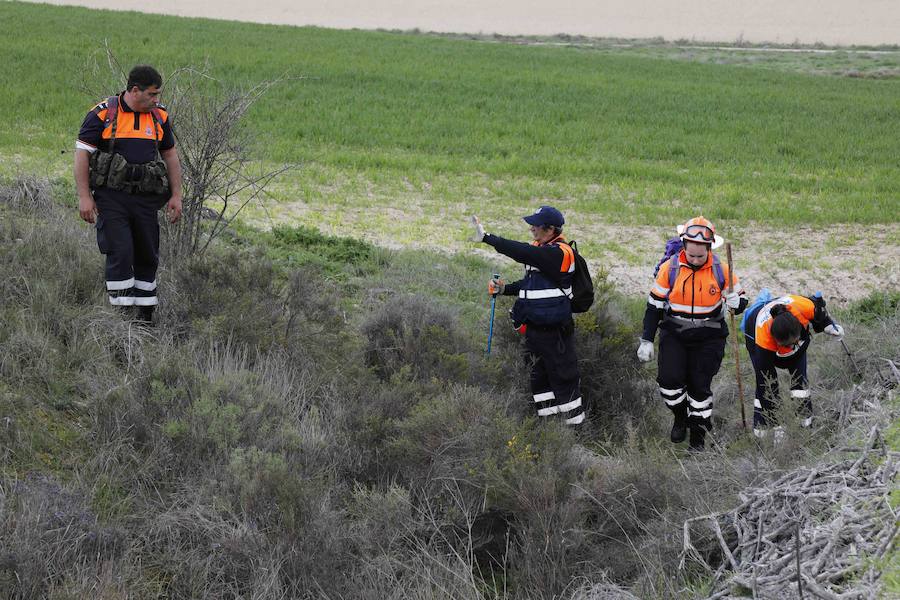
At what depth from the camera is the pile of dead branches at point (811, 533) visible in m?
3.41

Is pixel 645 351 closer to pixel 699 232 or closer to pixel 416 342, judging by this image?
pixel 699 232

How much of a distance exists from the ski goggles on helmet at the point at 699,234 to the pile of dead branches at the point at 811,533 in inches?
92.6

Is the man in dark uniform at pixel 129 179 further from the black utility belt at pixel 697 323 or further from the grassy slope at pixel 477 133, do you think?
the black utility belt at pixel 697 323

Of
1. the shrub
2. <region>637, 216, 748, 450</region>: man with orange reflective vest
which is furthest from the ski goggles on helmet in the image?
A: the shrub

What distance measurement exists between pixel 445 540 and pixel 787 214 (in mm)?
11226

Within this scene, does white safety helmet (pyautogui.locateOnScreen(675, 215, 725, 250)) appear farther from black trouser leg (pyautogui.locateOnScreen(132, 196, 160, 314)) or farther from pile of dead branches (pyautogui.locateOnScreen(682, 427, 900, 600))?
black trouser leg (pyautogui.locateOnScreen(132, 196, 160, 314))

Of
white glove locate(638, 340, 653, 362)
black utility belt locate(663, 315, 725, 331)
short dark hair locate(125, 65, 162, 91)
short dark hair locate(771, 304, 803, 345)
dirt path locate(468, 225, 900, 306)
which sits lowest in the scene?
dirt path locate(468, 225, 900, 306)

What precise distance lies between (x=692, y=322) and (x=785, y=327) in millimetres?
663

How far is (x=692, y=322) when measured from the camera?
22.5ft

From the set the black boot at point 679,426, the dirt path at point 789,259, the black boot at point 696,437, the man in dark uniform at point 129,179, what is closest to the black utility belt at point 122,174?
the man in dark uniform at point 129,179

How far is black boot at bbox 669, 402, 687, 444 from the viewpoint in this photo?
7.16m

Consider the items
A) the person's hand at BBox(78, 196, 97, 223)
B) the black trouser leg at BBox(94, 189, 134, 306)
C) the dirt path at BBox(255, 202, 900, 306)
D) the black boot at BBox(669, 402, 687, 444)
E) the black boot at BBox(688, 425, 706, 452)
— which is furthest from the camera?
the dirt path at BBox(255, 202, 900, 306)

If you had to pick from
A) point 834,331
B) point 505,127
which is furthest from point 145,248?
point 505,127

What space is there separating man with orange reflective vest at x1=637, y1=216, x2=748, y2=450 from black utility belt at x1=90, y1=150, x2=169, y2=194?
3610mm
